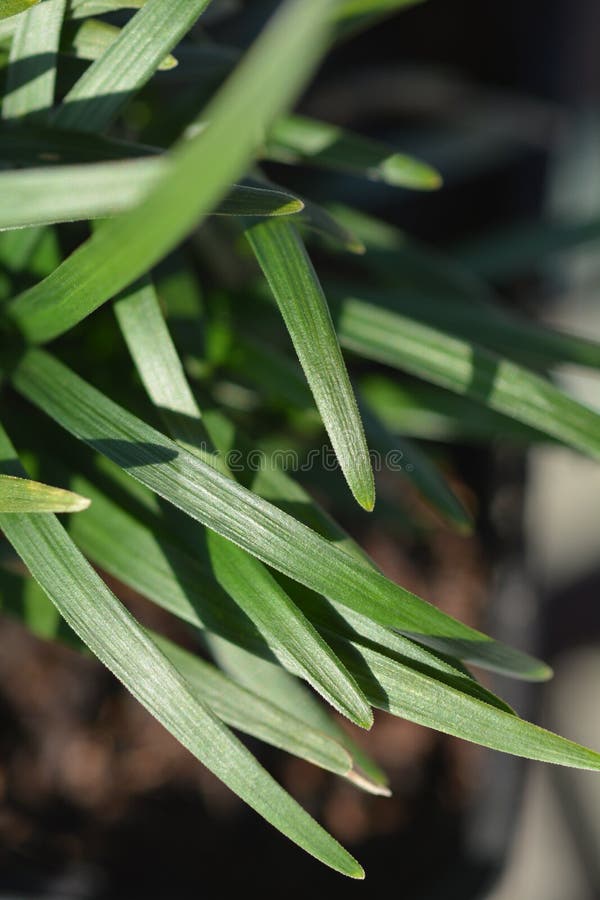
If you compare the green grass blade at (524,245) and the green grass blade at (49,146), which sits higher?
the green grass blade at (49,146)

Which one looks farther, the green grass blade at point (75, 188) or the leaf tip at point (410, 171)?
the leaf tip at point (410, 171)

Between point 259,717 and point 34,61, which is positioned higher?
point 34,61

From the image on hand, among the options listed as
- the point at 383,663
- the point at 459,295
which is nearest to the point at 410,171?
the point at 459,295

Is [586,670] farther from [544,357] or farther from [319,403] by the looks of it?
[319,403]

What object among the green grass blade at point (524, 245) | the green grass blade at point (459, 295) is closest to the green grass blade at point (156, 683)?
the green grass blade at point (459, 295)

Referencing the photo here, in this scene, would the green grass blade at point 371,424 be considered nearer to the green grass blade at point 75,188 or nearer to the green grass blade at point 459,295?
the green grass blade at point 459,295

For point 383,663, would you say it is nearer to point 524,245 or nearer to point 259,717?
point 259,717

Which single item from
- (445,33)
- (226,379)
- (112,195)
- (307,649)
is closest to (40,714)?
(226,379)
